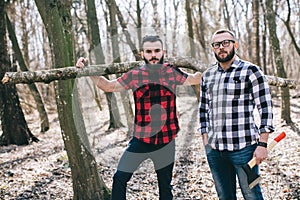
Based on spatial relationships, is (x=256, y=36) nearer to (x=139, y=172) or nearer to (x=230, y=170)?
(x=139, y=172)

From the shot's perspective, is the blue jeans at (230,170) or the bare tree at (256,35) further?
Result: the bare tree at (256,35)

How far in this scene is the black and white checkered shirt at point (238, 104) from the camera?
9.00ft

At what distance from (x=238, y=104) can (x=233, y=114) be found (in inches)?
3.9

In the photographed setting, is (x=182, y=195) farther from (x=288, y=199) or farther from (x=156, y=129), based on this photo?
(x=156, y=129)

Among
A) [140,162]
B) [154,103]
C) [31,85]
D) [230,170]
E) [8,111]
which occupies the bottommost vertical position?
[230,170]

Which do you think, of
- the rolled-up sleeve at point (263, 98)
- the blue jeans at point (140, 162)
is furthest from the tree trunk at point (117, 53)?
the rolled-up sleeve at point (263, 98)

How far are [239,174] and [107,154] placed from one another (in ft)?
17.0

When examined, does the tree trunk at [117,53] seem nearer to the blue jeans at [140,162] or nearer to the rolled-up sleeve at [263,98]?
the blue jeans at [140,162]

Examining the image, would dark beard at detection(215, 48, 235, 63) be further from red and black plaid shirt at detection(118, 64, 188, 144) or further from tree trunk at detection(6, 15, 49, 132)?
tree trunk at detection(6, 15, 49, 132)

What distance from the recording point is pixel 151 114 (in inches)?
122

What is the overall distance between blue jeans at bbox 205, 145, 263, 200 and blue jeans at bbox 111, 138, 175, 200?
16.7 inches

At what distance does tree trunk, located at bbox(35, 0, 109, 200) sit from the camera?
3.99m

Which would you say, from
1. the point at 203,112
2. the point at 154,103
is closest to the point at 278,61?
the point at 203,112

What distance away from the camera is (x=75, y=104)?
4.15 metres
